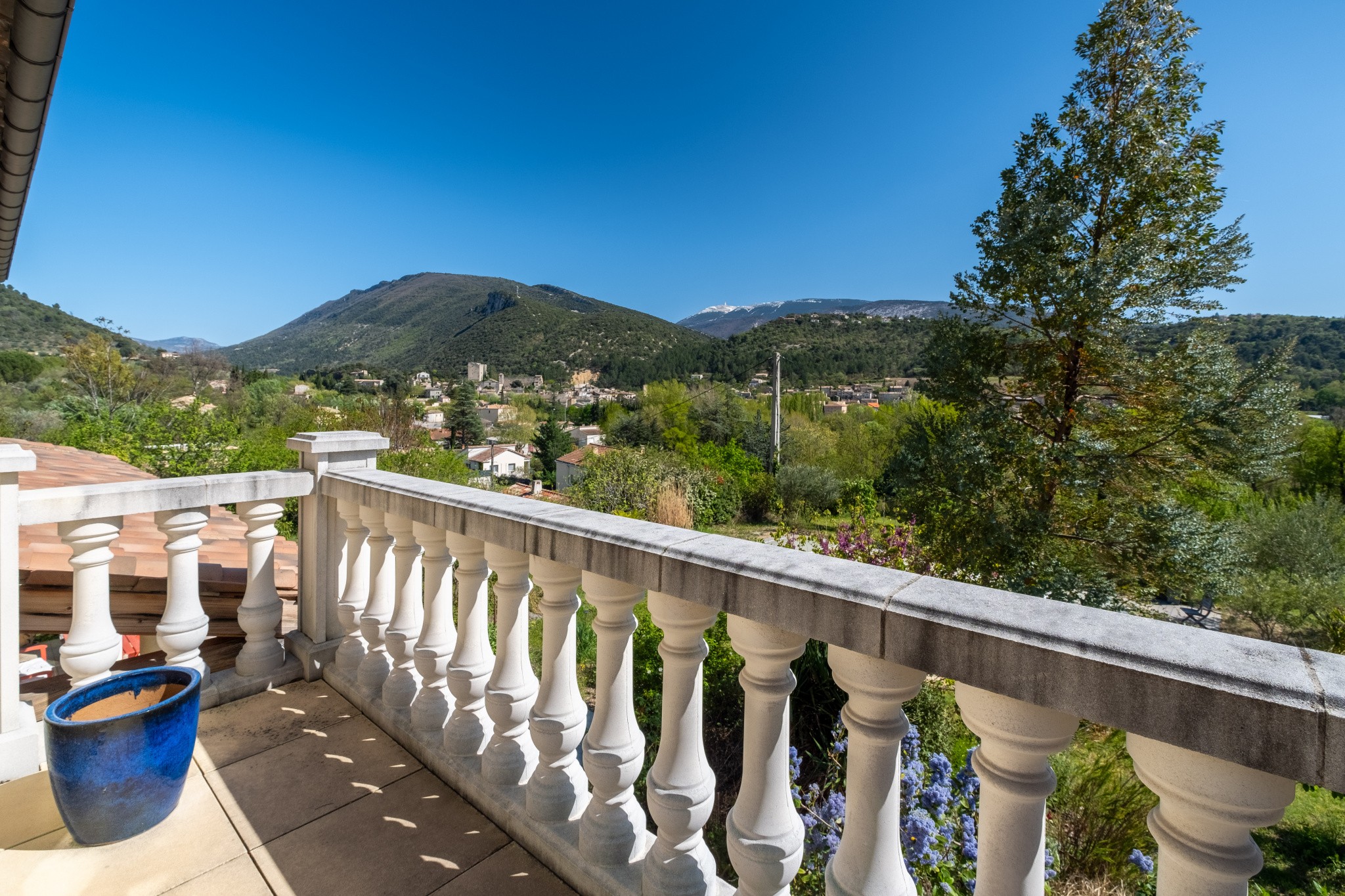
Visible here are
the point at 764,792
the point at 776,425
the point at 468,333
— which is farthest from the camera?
the point at 468,333

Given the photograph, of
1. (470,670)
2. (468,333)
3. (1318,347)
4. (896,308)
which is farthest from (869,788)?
(896,308)

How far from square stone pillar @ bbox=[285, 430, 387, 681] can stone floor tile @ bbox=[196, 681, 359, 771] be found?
13 cm

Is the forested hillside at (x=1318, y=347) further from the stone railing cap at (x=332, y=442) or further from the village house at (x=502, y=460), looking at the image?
the village house at (x=502, y=460)

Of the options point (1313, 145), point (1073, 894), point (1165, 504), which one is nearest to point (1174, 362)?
point (1165, 504)

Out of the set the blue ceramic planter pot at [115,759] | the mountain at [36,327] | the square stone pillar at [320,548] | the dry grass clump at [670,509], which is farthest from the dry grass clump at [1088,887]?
the mountain at [36,327]

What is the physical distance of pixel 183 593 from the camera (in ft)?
6.75

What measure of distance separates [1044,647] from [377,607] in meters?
2.05

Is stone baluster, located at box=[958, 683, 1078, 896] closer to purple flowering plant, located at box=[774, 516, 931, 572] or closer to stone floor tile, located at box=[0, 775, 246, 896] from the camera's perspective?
stone floor tile, located at box=[0, 775, 246, 896]

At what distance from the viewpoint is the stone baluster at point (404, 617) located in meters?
1.84

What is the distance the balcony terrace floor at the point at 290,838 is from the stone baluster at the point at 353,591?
0.32 metres

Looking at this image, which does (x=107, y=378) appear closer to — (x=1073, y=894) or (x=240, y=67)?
(x=240, y=67)

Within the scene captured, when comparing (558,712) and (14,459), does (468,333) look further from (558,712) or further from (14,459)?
(558,712)

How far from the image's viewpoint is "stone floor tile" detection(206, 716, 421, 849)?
1.60m

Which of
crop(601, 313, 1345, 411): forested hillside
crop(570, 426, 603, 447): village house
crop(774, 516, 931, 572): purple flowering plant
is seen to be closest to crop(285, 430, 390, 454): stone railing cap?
crop(774, 516, 931, 572): purple flowering plant
